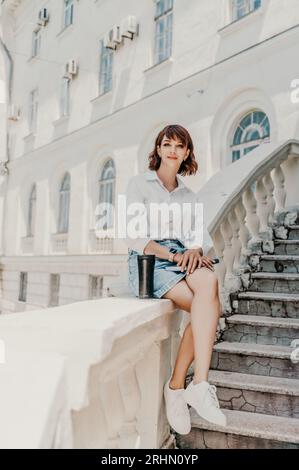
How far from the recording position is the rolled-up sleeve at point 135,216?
2.22 metres

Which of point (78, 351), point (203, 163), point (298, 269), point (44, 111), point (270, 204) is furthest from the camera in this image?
point (44, 111)

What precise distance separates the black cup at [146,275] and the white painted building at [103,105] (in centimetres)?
308

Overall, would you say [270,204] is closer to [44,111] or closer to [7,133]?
[44,111]

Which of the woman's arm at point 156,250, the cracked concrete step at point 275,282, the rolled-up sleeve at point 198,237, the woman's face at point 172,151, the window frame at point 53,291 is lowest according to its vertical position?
the window frame at point 53,291

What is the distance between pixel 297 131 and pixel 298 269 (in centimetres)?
392

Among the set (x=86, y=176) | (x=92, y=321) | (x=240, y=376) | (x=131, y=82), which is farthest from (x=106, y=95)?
(x=92, y=321)

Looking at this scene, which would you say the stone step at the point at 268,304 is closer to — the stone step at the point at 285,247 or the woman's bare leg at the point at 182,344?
the stone step at the point at 285,247

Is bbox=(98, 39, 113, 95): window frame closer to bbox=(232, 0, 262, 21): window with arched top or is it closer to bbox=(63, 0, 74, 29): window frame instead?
bbox=(63, 0, 74, 29): window frame

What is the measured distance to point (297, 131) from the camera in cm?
718

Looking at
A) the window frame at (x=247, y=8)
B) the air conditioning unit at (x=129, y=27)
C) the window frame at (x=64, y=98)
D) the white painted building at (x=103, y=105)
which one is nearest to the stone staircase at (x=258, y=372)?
the white painted building at (x=103, y=105)

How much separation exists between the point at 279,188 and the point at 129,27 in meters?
7.60

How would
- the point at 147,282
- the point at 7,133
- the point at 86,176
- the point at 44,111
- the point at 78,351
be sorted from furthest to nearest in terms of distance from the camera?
the point at 7,133 < the point at 44,111 < the point at 86,176 < the point at 147,282 < the point at 78,351

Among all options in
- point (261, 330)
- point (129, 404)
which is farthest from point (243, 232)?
point (129, 404)

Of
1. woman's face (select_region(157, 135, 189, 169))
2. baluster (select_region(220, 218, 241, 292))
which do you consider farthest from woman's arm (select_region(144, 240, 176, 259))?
baluster (select_region(220, 218, 241, 292))
